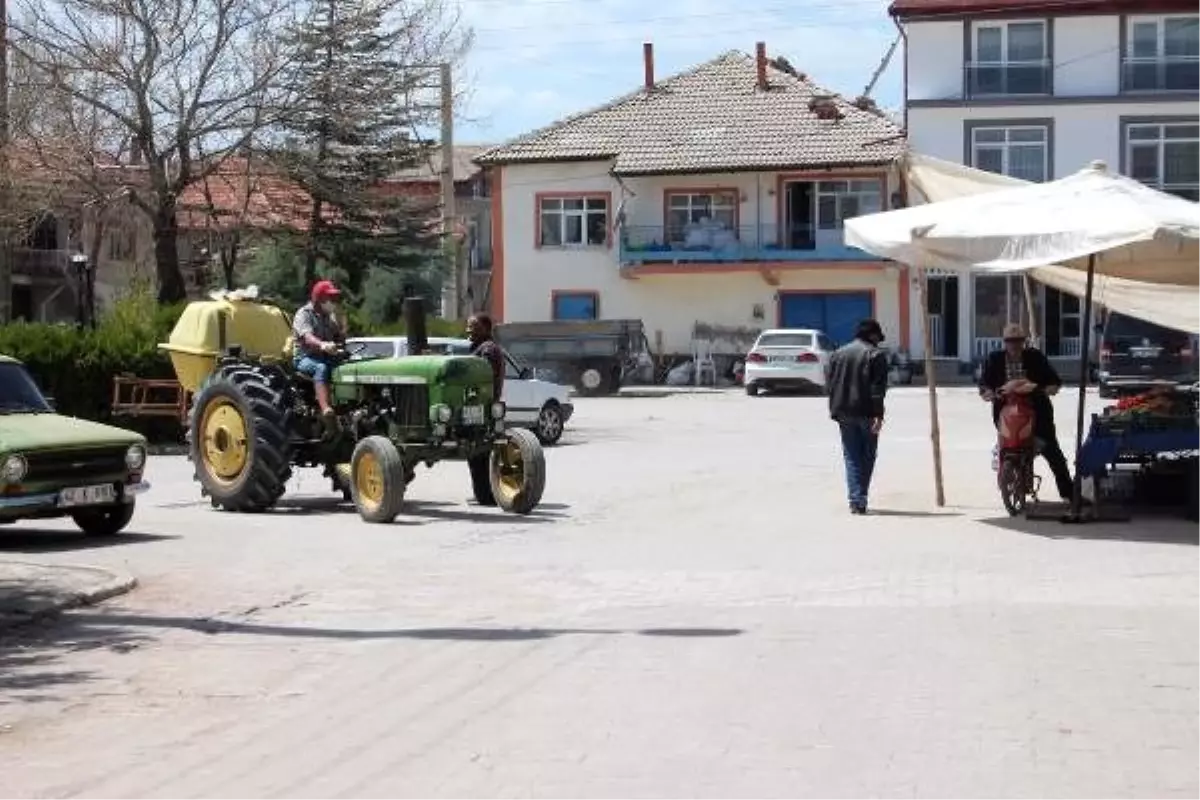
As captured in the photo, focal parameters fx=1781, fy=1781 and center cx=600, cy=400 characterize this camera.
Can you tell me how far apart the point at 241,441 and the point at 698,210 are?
125 feet

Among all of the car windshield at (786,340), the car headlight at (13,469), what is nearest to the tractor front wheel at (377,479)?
the car headlight at (13,469)

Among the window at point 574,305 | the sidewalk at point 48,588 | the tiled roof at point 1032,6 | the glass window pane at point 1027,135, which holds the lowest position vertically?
the sidewalk at point 48,588

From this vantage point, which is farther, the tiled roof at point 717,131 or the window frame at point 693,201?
the window frame at point 693,201

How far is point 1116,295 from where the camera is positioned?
1997 centimetres

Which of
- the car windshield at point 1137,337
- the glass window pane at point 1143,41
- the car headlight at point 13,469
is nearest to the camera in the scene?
the car headlight at point 13,469

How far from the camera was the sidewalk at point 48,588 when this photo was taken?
11086 mm

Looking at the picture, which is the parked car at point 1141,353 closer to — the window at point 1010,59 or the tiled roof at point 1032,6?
the window at point 1010,59

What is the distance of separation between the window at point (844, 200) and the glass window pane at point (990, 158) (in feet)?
11.0

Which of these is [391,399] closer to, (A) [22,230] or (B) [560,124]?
(A) [22,230]

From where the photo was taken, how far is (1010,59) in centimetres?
5016

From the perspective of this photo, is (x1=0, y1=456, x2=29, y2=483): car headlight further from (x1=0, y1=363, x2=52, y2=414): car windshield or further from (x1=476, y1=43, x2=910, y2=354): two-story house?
(x1=476, y1=43, x2=910, y2=354): two-story house

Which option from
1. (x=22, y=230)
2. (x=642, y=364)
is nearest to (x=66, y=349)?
(x=22, y=230)

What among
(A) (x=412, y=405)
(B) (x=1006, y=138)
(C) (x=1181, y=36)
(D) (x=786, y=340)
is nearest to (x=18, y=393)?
(A) (x=412, y=405)

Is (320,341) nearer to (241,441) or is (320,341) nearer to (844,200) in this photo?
(241,441)
